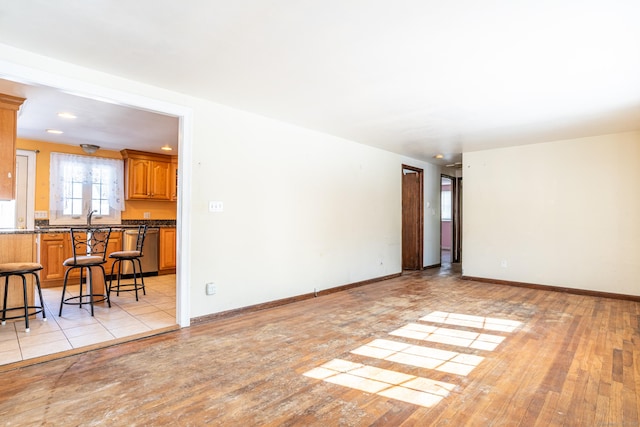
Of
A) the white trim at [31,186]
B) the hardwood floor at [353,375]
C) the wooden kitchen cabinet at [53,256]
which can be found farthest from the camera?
the white trim at [31,186]

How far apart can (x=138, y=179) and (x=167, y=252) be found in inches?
58.3

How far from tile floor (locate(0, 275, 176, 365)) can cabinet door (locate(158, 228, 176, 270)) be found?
63.7 inches

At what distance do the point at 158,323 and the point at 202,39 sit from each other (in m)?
2.75

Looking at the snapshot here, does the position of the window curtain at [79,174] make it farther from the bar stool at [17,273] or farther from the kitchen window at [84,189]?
the bar stool at [17,273]

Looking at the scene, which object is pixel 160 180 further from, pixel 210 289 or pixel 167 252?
pixel 210 289

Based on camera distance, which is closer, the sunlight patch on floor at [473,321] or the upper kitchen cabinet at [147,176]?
the sunlight patch on floor at [473,321]

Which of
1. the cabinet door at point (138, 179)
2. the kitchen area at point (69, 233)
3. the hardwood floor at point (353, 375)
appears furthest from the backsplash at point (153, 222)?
the hardwood floor at point (353, 375)

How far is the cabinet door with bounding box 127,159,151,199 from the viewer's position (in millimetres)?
6414

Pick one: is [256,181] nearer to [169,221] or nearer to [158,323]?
[158,323]

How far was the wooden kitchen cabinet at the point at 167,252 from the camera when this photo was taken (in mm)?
6348

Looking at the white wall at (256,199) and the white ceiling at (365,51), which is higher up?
the white ceiling at (365,51)

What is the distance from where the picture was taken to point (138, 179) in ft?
21.3

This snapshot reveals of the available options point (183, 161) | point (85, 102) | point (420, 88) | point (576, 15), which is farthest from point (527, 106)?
point (85, 102)

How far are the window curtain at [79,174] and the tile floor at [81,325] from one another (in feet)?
6.42
